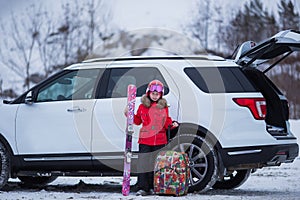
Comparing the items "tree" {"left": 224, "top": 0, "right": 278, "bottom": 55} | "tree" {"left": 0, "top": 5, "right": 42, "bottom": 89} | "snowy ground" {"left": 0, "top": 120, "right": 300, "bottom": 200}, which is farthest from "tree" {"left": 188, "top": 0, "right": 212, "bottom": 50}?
"snowy ground" {"left": 0, "top": 120, "right": 300, "bottom": 200}

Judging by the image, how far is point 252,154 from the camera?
666 cm

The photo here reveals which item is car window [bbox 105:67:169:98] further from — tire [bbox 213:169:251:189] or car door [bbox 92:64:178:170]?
tire [bbox 213:169:251:189]

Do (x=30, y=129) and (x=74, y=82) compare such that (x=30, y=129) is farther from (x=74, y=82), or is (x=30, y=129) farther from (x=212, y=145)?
(x=212, y=145)

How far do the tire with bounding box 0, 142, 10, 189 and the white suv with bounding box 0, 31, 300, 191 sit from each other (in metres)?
0.01

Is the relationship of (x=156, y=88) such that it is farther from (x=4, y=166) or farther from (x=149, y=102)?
(x=4, y=166)

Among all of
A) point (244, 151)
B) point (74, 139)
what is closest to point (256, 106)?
point (244, 151)

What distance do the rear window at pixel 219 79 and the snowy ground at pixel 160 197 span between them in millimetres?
1341

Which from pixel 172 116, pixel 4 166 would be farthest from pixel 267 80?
pixel 4 166

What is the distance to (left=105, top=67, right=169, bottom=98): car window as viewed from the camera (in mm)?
7188

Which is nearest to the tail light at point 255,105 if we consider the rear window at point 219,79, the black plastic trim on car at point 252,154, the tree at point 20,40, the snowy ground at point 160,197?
the rear window at point 219,79

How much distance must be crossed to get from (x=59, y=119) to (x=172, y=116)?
154cm

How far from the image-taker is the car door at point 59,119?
23.3 feet

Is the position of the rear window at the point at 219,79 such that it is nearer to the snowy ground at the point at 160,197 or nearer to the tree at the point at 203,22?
the snowy ground at the point at 160,197

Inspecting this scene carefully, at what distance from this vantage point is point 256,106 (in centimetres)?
673
